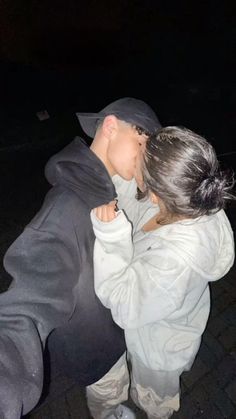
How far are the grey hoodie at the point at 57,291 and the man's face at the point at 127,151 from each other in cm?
15

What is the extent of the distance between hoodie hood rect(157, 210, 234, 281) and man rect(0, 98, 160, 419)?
0.41 metres

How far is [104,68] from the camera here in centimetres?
853

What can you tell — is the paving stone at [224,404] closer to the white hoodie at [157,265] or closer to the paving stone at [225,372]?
the paving stone at [225,372]

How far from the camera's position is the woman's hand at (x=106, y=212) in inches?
70.3

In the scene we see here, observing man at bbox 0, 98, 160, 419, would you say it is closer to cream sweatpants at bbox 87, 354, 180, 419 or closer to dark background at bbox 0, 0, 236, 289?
cream sweatpants at bbox 87, 354, 180, 419

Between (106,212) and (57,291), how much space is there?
49 cm

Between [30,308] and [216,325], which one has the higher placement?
[30,308]

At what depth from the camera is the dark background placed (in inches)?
274

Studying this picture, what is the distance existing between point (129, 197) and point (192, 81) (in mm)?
7586

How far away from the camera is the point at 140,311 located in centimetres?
179

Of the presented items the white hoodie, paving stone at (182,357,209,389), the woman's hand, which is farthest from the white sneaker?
the woman's hand

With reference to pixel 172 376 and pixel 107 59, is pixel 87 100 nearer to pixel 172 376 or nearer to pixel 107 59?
pixel 107 59

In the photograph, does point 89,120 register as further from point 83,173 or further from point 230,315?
point 230,315

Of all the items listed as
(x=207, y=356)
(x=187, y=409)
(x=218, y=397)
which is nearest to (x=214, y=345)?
(x=207, y=356)
